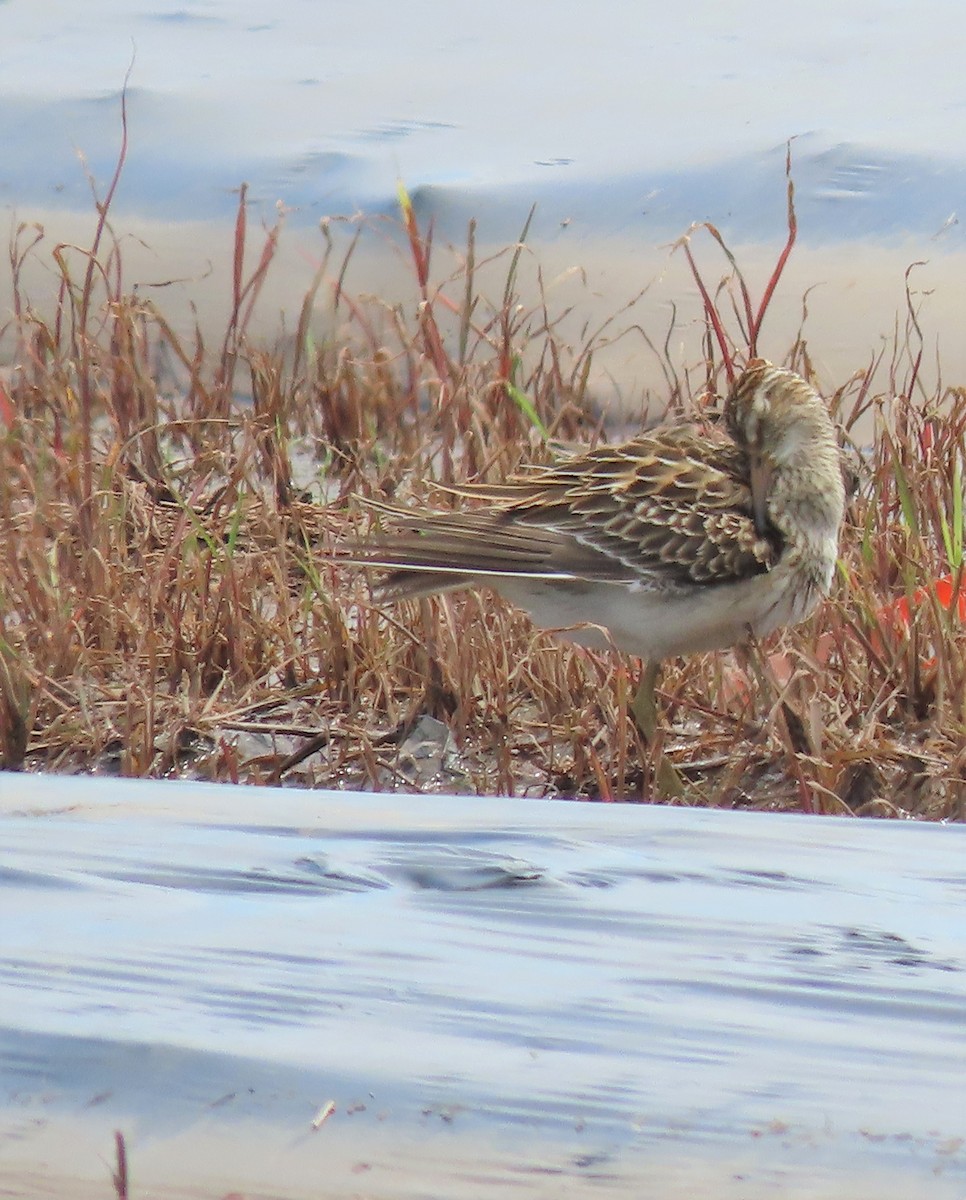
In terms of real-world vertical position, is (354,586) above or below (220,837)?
below

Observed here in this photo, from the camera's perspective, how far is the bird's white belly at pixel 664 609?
3297mm

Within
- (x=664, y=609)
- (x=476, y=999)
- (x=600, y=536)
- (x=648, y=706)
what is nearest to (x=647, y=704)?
(x=648, y=706)

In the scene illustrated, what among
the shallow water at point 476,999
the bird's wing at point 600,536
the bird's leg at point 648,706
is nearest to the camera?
the shallow water at point 476,999

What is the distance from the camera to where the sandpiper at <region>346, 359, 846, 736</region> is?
3289 millimetres

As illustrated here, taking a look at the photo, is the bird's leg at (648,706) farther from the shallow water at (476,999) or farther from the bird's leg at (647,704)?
the shallow water at (476,999)

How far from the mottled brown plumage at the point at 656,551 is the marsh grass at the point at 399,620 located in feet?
0.40

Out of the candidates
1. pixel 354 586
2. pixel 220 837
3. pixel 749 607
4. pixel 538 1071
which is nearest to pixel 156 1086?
pixel 538 1071

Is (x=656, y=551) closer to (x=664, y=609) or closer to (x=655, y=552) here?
(x=655, y=552)

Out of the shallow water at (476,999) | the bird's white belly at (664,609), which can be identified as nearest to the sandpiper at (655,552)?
the bird's white belly at (664,609)

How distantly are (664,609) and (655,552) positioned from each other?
104 millimetres

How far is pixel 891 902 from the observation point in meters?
1.45

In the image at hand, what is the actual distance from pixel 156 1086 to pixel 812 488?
2.45 metres

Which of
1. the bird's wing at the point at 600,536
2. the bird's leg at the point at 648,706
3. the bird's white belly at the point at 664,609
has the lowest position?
the bird's leg at the point at 648,706

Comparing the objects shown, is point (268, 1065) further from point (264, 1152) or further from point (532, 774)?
point (532, 774)
